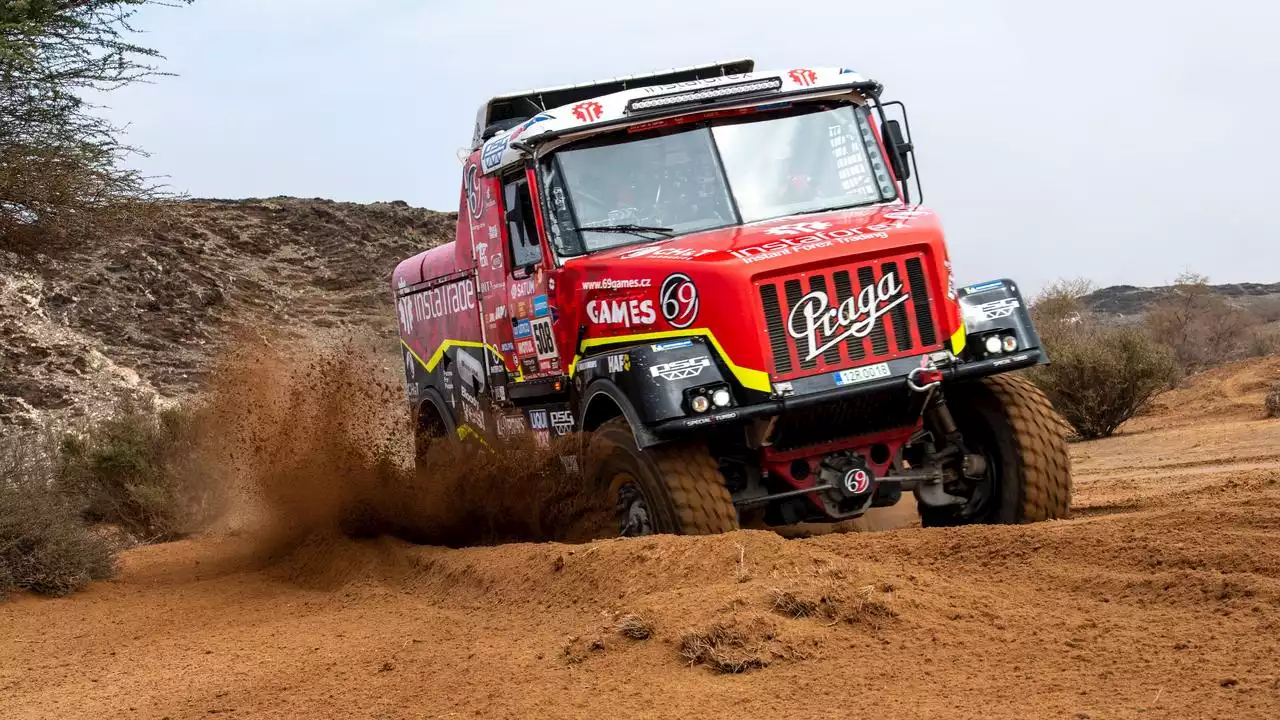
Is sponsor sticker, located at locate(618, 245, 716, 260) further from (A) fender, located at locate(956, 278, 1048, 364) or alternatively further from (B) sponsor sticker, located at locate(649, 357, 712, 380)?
(A) fender, located at locate(956, 278, 1048, 364)

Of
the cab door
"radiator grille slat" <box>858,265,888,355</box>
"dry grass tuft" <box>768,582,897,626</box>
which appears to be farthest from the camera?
the cab door

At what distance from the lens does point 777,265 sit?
759 centimetres

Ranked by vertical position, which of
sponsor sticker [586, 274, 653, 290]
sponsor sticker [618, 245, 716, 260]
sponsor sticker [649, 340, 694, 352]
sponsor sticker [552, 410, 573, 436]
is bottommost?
sponsor sticker [552, 410, 573, 436]

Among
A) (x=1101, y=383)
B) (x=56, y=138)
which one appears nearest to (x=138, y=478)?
(x=56, y=138)

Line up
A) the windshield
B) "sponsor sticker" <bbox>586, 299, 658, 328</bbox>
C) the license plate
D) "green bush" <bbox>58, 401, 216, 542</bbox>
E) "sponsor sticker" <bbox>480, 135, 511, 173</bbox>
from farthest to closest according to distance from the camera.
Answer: "green bush" <bbox>58, 401, 216, 542</bbox> → "sponsor sticker" <bbox>480, 135, 511, 173</bbox> → the windshield → "sponsor sticker" <bbox>586, 299, 658, 328</bbox> → the license plate

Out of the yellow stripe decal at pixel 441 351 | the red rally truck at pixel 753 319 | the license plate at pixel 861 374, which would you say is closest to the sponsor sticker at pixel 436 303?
the yellow stripe decal at pixel 441 351

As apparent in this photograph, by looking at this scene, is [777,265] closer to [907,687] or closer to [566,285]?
[566,285]

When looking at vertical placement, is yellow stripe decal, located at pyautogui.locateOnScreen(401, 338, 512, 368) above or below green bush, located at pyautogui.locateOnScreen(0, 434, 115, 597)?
above

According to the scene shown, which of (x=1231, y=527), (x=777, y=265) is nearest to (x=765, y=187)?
(x=777, y=265)

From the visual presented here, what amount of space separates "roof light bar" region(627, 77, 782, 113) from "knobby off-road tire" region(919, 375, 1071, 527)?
2270 mm

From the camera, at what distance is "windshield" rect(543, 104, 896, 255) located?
8.67 metres

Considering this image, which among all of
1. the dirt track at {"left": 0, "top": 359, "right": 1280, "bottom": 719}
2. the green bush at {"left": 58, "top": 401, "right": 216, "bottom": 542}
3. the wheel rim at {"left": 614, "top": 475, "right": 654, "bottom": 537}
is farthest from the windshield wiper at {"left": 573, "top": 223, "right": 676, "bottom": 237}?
the green bush at {"left": 58, "top": 401, "right": 216, "bottom": 542}

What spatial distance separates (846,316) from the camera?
304 inches

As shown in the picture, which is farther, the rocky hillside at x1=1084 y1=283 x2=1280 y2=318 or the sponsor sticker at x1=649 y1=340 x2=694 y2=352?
the rocky hillside at x1=1084 y1=283 x2=1280 y2=318
